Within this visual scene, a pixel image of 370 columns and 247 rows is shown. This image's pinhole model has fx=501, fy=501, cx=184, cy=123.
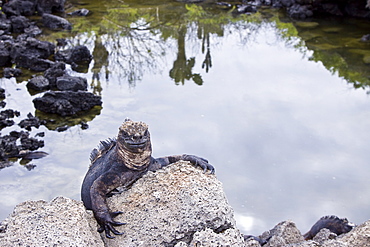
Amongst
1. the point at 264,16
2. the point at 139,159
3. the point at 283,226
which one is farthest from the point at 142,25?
the point at 139,159

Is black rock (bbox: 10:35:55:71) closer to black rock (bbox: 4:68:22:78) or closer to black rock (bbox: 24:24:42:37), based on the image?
black rock (bbox: 4:68:22:78)

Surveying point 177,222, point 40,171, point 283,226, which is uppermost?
point 177,222

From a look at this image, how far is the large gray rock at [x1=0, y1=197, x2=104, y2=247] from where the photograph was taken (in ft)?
10.2

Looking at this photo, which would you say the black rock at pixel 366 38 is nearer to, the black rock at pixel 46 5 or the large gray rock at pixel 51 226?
the black rock at pixel 46 5

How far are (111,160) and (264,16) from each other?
16.7 meters

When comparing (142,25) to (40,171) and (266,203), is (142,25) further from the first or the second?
(266,203)

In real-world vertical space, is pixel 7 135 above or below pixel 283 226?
below

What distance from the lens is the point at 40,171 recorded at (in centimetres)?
792

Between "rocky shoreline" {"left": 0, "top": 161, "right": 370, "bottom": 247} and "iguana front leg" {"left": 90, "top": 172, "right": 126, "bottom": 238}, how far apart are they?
6cm

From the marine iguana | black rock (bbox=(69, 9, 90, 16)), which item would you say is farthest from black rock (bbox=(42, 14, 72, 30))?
the marine iguana

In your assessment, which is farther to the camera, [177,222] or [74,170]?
[74,170]

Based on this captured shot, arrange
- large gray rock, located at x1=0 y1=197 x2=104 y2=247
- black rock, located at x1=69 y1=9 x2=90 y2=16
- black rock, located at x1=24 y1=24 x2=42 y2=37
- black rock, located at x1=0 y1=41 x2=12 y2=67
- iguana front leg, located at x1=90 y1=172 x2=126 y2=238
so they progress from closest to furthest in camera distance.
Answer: large gray rock, located at x1=0 y1=197 x2=104 y2=247
iguana front leg, located at x1=90 y1=172 x2=126 y2=238
black rock, located at x1=0 y1=41 x2=12 y2=67
black rock, located at x1=24 y1=24 x2=42 y2=37
black rock, located at x1=69 y1=9 x2=90 y2=16

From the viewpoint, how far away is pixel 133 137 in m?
3.71

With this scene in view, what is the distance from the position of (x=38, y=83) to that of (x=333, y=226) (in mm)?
7591
